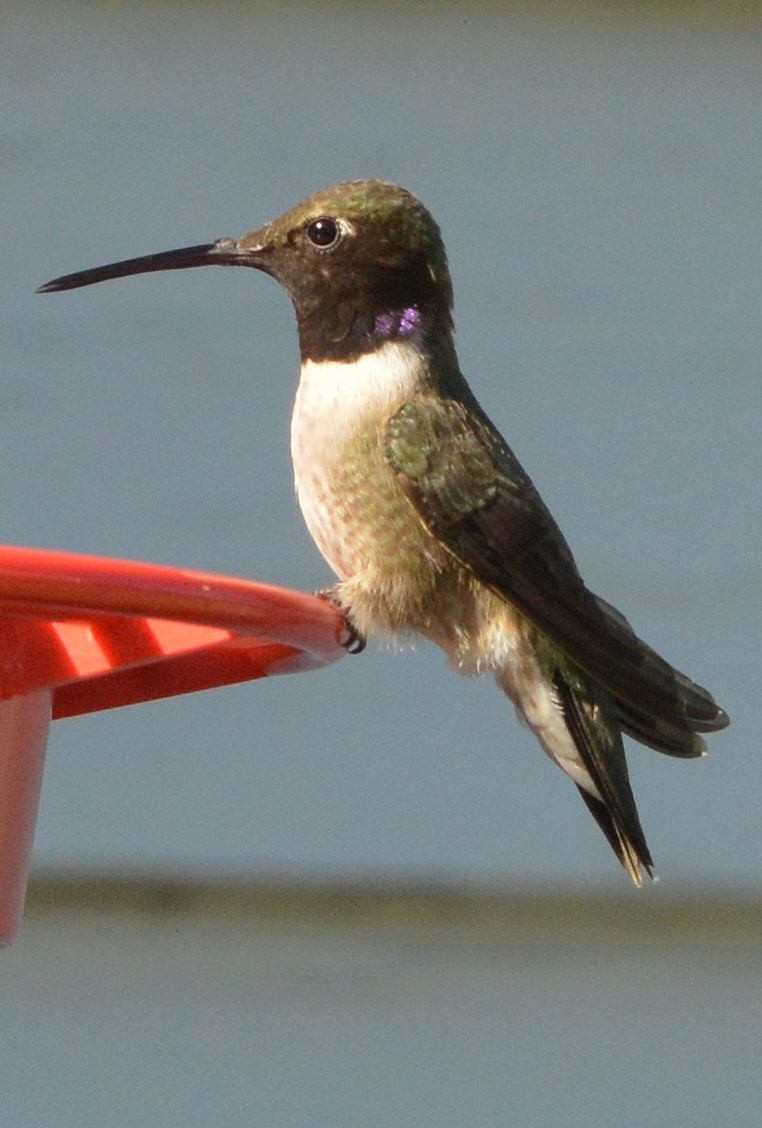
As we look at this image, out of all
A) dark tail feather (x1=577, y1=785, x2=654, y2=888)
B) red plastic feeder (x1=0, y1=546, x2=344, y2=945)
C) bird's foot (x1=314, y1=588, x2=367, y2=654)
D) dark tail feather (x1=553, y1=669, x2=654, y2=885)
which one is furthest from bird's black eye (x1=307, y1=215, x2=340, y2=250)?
red plastic feeder (x1=0, y1=546, x2=344, y2=945)

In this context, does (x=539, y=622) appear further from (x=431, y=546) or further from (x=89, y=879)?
(x=89, y=879)

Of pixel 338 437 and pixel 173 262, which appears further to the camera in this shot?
pixel 338 437

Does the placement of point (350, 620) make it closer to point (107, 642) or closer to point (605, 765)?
point (605, 765)

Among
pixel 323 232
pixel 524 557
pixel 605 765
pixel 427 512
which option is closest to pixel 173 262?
pixel 323 232

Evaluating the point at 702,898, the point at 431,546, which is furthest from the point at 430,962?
the point at 431,546

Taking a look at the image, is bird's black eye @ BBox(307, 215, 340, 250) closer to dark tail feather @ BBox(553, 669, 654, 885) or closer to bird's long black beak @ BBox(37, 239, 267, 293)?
bird's long black beak @ BBox(37, 239, 267, 293)

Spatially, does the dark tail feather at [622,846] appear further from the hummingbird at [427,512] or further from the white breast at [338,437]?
the white breast at [338,437]
